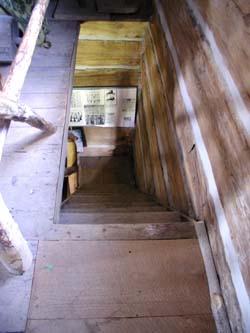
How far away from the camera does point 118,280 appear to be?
34.2 inches

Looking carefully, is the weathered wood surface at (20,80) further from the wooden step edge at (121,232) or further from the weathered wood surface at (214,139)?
the weathered wood surface at (214,139)

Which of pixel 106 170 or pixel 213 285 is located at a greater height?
pixel 106 170

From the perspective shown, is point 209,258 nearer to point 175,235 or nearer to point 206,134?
point 175,235

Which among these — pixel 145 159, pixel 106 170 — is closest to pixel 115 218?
pixel 145 159

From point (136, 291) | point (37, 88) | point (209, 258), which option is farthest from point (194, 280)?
point (37, 88)

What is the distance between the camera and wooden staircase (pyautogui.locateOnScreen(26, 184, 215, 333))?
2.55ft

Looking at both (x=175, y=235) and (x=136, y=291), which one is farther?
(x=175, y=235)

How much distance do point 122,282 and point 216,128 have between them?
666 millimetres

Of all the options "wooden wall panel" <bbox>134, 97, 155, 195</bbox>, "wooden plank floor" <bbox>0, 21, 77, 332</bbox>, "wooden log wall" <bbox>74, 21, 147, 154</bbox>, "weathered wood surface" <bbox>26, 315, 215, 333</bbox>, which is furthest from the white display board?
"weathered wood surface" <bbox>26, 315, 215, 333</bbox>

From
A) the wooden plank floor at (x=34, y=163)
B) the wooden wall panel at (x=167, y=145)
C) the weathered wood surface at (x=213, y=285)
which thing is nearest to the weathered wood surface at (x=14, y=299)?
the wooden plank floor at (x=34, y=163)

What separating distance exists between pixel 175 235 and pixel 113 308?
14.9 inches

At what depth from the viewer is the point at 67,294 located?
83 cm

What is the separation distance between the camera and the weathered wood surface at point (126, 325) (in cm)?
76

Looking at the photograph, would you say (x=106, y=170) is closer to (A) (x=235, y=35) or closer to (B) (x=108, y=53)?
(B) (x=108, y=53)
